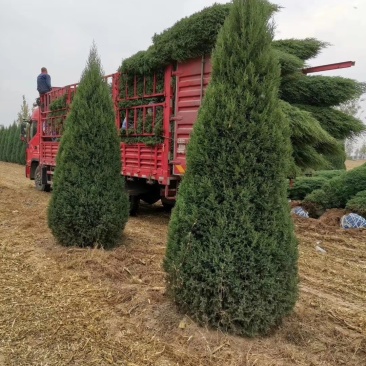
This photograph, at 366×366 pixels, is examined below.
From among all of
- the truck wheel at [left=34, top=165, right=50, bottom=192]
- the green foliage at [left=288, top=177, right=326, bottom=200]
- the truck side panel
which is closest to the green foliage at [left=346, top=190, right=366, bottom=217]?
the green foliage at [left=288, top=177, right=326, bottom=200]

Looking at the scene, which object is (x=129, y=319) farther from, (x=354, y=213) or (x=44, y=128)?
(x=44, y=128)

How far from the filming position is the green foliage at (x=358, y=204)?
26.1ft

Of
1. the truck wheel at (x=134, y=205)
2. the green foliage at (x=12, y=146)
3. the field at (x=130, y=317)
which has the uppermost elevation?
the green foliage at (x=12, y=146)

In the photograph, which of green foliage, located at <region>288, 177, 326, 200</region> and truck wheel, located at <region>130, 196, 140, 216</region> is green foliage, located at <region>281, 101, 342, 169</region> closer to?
green foliage, located at <region>288, 177, 326, 200</region>

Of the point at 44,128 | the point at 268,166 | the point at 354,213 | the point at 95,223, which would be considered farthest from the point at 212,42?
the point at 44,128

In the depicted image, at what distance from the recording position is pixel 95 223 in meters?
5.02

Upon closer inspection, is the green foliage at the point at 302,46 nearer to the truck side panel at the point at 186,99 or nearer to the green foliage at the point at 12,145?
the truck side panel at the point at 186,99

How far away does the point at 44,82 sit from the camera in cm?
1167

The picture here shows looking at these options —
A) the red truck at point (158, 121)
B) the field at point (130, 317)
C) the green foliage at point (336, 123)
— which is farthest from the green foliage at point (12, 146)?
the field at point (130, 317)

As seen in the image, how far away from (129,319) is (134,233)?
3.45 metres

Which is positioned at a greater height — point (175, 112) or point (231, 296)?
point (175, 112)

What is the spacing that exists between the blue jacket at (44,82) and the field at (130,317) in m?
7.46

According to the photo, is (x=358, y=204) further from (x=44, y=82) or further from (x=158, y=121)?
(x=44, y=82)

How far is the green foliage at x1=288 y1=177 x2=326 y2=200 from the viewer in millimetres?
10469
